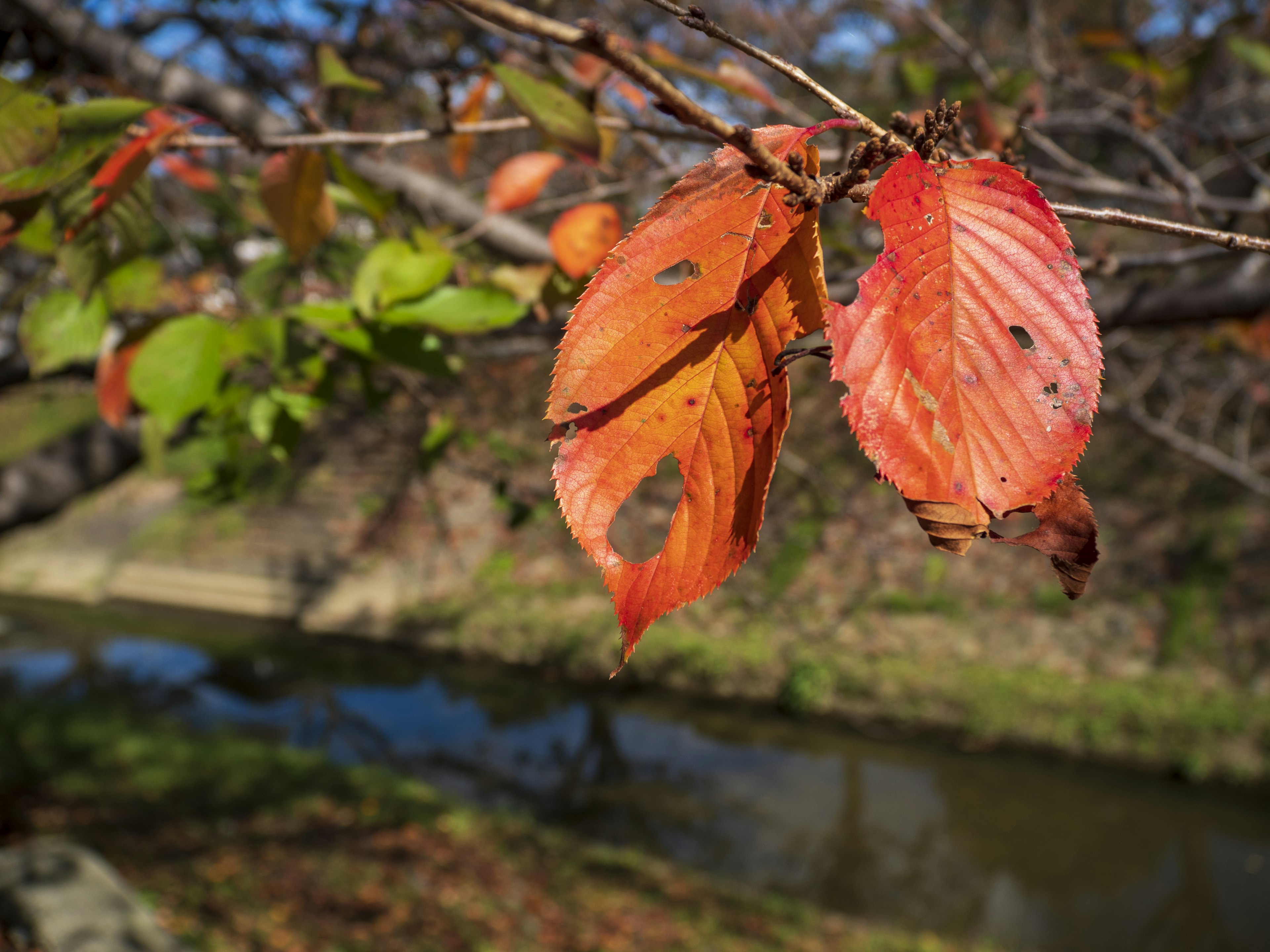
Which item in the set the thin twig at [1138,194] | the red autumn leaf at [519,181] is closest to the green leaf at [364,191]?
the red autumn leaf at [519,181]

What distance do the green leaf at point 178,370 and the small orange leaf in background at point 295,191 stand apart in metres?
0.16

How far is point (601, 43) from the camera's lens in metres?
0.27

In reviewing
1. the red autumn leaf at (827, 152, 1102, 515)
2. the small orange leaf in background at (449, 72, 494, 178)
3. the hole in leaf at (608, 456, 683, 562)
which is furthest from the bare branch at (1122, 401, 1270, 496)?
the hole in leaf at (608, 456, 683, 562)

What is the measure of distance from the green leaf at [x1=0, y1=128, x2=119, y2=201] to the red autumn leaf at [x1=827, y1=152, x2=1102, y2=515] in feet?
2.23

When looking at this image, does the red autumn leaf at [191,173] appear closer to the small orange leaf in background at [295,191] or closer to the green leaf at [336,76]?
the green leaf at [336,76]

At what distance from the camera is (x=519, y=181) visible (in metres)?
1.19

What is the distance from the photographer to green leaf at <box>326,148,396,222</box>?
0.96 m

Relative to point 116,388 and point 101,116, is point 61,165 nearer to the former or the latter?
point 101,116

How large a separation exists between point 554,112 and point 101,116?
0.42 m

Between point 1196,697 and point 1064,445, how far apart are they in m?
5.74

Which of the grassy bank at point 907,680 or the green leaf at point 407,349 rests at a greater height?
the green leaf at point 407,349

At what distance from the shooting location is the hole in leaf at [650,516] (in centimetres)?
627

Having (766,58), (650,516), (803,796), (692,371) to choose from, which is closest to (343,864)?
(803,796)

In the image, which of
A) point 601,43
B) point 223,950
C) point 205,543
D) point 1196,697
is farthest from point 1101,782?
point 205,543
